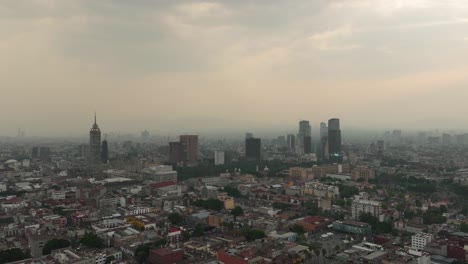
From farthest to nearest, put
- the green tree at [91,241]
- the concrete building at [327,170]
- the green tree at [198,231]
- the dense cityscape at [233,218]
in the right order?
the concrete building at [327,170]
the green tree at [198,231]
the green tree at [91,241]
the dense cityscape at [233,218]

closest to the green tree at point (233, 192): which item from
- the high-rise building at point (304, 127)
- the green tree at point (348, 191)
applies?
the green tree at point (348, 191)

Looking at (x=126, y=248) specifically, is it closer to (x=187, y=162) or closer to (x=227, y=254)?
(x=227, y=254)

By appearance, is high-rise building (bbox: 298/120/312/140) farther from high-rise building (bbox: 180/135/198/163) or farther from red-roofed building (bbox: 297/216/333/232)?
red-roofed building (bbox: 297/216/333/232)

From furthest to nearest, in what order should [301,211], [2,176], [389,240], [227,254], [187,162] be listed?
[187,162]
[2,176]
[301,211]
[389,240]
[227,254]

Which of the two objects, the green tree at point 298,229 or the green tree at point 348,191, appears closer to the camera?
the green tree at point 298,229

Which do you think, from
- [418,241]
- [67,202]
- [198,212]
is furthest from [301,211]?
[67,202]

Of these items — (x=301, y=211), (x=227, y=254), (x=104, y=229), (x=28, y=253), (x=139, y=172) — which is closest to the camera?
(x=227, y=254)

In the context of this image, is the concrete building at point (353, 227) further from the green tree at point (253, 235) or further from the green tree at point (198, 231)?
the green tree at point (198, 231)

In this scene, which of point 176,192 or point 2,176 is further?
point 2,176
